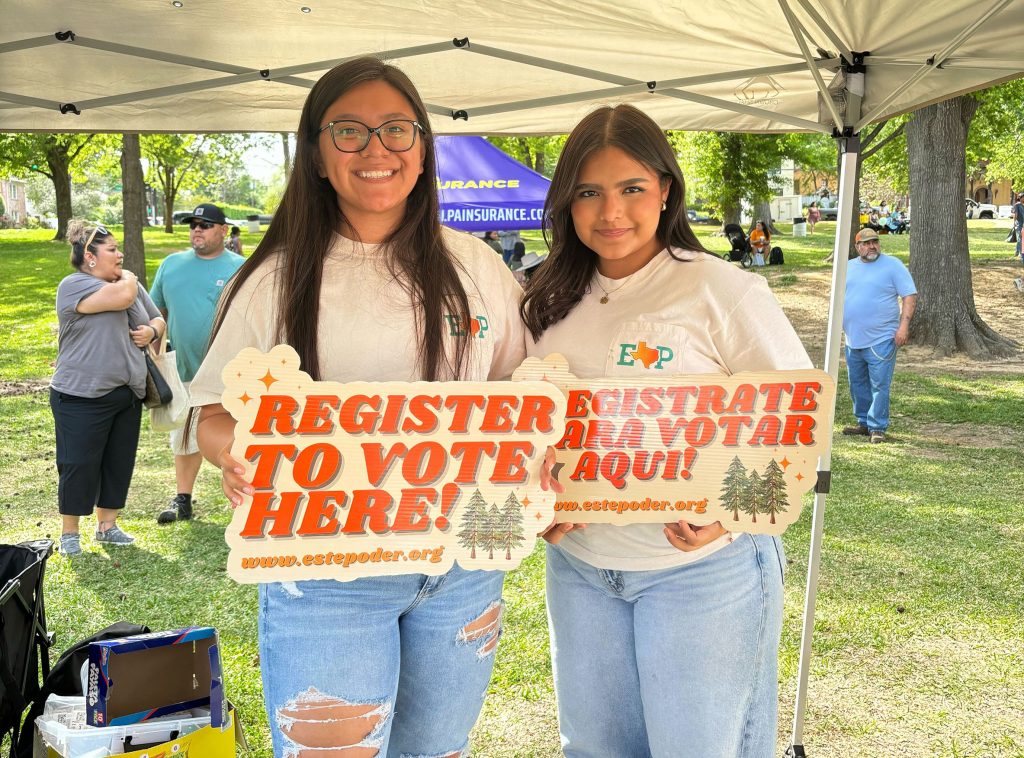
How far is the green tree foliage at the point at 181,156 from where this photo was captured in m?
31.0

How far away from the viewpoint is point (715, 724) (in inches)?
76.0

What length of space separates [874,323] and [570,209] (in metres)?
7.01

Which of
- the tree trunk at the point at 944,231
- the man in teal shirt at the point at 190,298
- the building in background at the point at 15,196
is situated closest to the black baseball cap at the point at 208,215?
the man in teal shirt at the point at 190,298

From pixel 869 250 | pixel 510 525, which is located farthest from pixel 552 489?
pixel 869 250

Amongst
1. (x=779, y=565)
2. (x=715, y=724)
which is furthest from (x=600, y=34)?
(x=715, y=724)

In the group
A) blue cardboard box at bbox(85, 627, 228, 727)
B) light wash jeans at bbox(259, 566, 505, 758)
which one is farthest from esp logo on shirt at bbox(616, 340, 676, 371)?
blue cardboard box at bbox(85, 627, 228, 727)

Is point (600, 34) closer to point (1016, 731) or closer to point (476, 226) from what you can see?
point (1016, 731)

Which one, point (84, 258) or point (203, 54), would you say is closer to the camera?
point (203, 54)

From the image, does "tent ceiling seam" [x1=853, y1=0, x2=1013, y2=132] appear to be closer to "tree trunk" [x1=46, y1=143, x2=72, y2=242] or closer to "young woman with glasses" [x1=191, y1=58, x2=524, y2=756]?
"young woman with glasses" [x1=191, y1=58, x2=524, y2=756]

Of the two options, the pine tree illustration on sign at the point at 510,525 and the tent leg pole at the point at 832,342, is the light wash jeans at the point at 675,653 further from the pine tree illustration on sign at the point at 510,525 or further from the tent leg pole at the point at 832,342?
the tent leg pole at the point at 832,342

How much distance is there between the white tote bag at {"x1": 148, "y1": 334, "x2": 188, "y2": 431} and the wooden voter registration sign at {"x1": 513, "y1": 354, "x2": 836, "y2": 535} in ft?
14.6

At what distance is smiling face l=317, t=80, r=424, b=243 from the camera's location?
6.14 feet

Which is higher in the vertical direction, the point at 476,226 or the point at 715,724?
the point at 476,226

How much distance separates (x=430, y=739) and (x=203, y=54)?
8.35 ft
